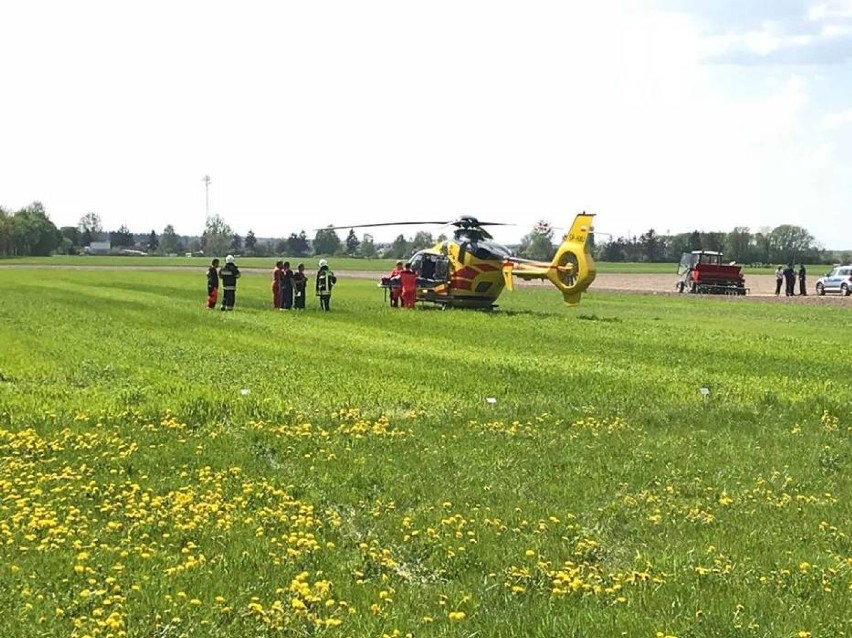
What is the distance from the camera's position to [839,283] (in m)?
54.2

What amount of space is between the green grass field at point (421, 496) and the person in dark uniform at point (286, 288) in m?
13.9

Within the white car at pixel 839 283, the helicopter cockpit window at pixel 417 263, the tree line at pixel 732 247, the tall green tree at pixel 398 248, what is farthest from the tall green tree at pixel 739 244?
the helicopter cockpit window at pixel 417 263

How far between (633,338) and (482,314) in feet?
26.7

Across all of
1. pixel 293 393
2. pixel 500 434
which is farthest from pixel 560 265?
pixel 500 434

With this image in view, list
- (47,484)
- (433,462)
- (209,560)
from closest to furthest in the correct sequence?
1. (209,560)
2. (47,484)
3. (433,462)

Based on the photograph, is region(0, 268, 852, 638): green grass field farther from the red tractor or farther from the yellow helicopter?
the red tractor

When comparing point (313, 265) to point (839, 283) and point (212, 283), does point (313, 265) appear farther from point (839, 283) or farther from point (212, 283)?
point (212, 283)

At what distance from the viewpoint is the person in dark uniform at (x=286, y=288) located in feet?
108

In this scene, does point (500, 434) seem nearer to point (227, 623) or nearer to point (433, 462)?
point (433, 462)

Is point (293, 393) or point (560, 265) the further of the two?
point (560, 265)

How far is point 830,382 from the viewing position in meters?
16.5

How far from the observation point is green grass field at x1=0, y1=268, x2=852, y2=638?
20.3 ft

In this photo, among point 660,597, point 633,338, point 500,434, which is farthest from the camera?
point 633,338

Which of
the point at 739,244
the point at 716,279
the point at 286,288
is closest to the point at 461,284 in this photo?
the point at 286,288
